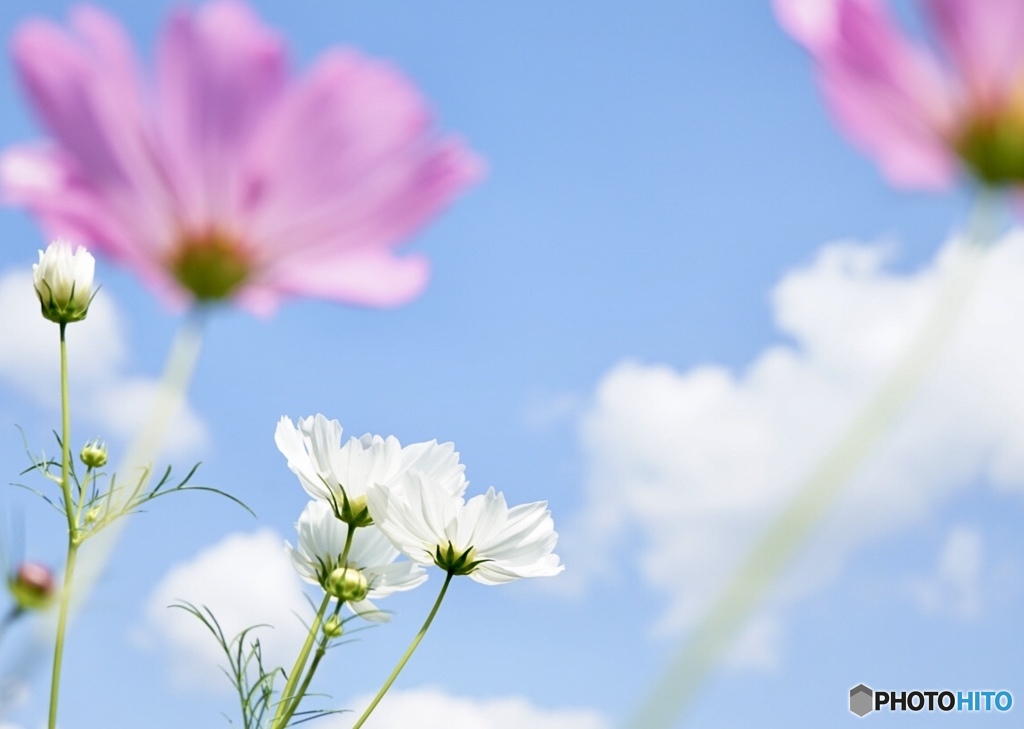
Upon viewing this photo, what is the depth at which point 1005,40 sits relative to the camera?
18 cm

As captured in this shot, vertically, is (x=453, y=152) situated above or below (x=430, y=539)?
below

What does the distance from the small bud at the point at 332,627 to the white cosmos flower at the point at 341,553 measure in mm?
73

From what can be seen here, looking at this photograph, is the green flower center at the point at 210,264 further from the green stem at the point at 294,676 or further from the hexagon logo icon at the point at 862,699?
the hexagon logo icon at the point at 862,699

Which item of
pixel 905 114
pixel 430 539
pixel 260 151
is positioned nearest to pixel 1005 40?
pixel 905 114

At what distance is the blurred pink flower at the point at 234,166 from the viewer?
0.62 ft

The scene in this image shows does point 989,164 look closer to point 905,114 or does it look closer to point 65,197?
point 905,114

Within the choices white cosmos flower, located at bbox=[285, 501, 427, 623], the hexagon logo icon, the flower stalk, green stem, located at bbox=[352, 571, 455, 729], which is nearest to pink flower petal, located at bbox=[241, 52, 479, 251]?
the flower stalk

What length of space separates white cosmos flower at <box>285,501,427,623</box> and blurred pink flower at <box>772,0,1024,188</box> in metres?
0.54

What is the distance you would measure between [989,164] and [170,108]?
0.47ft

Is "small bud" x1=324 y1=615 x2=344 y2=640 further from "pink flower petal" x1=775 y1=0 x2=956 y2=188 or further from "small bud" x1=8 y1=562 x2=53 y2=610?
"pink flower petal" x1=775 y1=0 x2=956 y2=188

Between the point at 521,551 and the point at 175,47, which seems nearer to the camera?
the point at 175,47

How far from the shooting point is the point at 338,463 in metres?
0.62

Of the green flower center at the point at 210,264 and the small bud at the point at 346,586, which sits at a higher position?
the small bud at the point at 346,586

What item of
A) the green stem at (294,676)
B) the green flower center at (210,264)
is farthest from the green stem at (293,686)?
the green flower center at (210,264)
